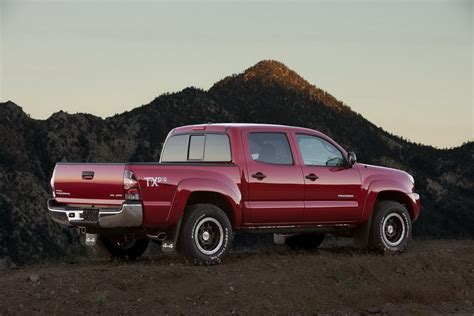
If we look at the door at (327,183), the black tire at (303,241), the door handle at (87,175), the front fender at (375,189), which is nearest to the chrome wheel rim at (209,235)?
the door handle at (87,175)

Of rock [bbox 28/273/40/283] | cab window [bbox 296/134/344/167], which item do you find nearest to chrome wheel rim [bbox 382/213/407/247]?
cab window [bbox 296/134/344/167]

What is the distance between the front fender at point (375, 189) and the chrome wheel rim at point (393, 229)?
368 millimetres

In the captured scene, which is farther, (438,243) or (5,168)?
(5,168)

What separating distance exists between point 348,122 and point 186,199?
2792 inches

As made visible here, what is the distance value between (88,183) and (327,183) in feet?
12.6

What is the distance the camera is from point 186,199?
11703 millimetres

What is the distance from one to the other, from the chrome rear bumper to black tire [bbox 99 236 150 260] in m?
1.52

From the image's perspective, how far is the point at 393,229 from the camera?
1451 centimetres

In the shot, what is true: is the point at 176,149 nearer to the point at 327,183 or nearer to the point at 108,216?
the point at 327,183

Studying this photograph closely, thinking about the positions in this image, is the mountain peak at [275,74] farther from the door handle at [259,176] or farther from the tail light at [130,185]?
the tail light at [130,185]

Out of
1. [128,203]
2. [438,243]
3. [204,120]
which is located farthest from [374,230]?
[204,120]

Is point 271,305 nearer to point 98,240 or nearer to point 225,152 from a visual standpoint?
point 225,152

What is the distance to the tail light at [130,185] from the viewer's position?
11211 millimetres

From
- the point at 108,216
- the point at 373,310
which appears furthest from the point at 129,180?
the point at 373,310
